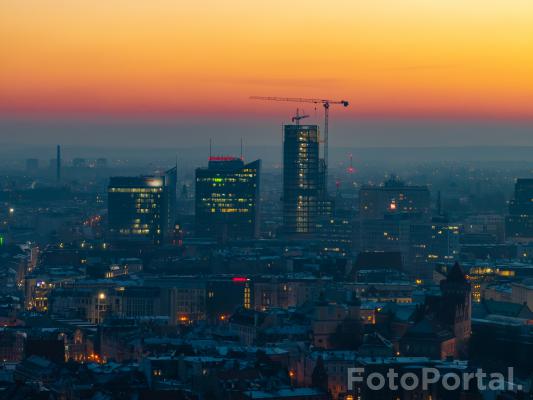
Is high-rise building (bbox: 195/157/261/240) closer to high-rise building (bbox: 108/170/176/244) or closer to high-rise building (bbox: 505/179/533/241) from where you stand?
high-rise building (bbox: 108/170/176/244)

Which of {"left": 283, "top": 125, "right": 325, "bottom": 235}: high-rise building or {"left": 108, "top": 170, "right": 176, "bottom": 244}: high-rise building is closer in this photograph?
{"left": 108, "top": 170, "right": 176, "bottom": 244}: high-rise building

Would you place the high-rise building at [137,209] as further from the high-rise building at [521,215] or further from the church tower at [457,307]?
the church tower at [457,307]

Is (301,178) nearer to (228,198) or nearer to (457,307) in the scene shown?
(228,198)

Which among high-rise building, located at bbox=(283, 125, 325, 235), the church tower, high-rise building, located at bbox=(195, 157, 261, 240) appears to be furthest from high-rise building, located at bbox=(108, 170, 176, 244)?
the church tower

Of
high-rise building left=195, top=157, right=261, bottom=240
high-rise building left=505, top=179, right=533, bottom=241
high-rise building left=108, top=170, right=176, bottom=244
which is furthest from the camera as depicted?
high-rise building left=195, top=157, right=261, bottom=240

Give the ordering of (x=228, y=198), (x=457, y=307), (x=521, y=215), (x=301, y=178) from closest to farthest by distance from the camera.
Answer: (x=457, y=307), (x=521, y=215), (x=228, y=198), (x=301, y=178)

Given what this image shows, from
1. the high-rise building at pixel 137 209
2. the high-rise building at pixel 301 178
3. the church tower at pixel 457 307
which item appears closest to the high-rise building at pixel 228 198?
the high-rise building at pixel 301 178

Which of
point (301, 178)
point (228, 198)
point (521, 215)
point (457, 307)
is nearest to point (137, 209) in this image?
point (228, 198)
